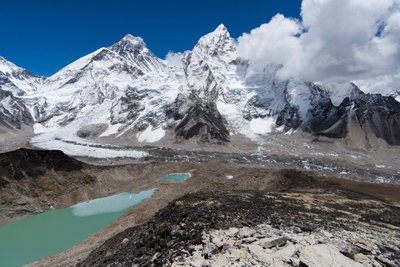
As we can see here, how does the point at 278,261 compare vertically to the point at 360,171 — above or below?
above

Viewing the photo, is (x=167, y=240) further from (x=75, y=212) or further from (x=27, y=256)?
(x=75, y=212)

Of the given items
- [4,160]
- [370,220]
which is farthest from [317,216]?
[4,160]

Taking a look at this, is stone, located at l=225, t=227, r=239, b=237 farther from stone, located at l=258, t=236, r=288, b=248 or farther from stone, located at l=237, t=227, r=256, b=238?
stone, located at l=258, t=236, r=288, b=248

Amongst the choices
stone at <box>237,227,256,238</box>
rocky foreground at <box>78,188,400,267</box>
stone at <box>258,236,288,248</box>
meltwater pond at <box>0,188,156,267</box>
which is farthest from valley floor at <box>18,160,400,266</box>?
meltwater pond at <box>0,188,156,267</box>

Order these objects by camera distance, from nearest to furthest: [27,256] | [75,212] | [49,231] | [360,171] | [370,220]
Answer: [370,220], [27,256], [49,231], [75,212], [360,171]

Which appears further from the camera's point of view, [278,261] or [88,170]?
[88,170]
